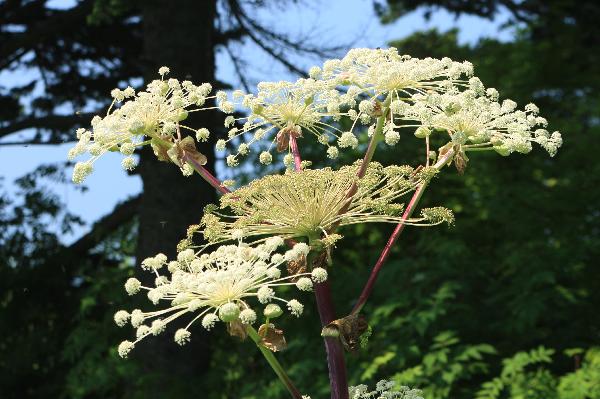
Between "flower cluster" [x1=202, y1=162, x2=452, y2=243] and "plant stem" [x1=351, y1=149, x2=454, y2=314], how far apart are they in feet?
0.11

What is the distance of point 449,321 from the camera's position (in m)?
6.00

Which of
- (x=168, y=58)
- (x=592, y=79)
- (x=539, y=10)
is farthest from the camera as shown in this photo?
(x=539, y=10)

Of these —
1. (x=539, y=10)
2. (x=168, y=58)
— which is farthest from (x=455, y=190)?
(x=539, y=10)

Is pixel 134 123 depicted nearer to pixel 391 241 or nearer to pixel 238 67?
pixel 391 241

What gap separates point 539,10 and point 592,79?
4.93ft

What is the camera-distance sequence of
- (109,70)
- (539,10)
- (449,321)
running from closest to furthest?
(449,321), (109,70), (539,10)

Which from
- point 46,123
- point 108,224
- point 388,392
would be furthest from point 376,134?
point 108,224

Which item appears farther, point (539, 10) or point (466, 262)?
point (539, 10)

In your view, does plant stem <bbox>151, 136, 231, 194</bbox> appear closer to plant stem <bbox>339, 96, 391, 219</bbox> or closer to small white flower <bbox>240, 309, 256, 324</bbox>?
plant stem <bbox>339, 96, 391, 219</bbox>

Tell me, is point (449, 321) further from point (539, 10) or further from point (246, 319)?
point (539, 10)

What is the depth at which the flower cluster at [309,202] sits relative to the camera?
219cm

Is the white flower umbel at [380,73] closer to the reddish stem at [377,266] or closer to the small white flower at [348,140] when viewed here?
the small white flower at [348,140]

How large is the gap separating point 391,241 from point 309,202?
310mm

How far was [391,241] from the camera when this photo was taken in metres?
2.39
